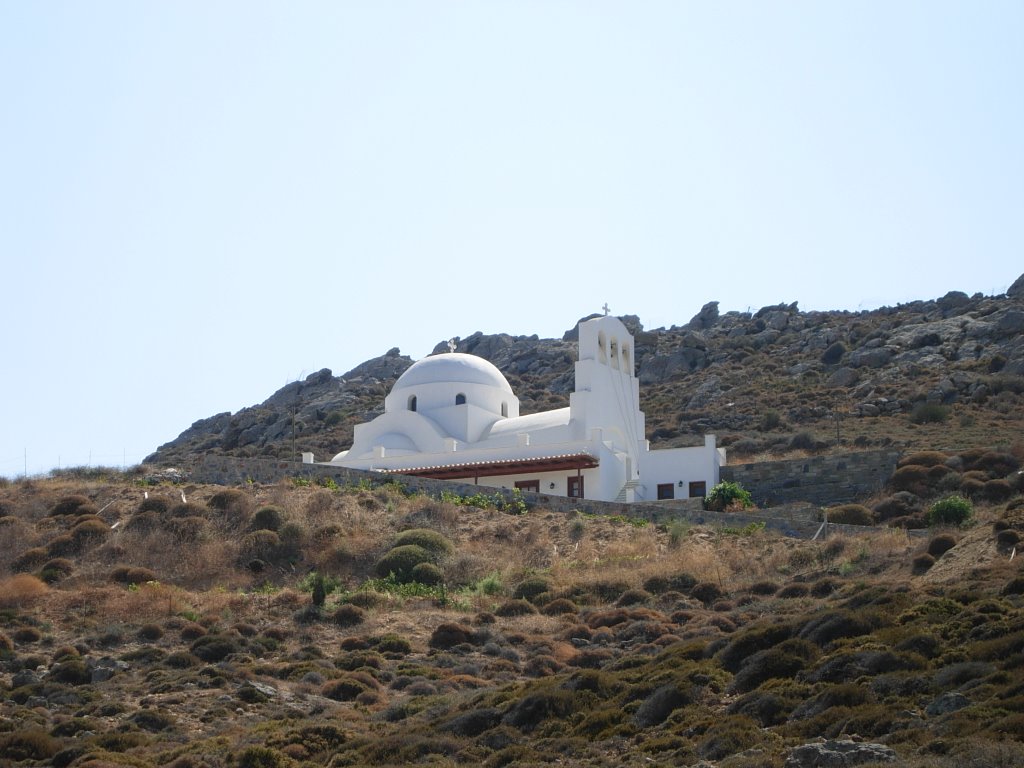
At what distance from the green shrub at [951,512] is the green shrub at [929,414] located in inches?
842

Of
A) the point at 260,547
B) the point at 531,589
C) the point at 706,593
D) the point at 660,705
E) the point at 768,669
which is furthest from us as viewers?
the point at 260,547

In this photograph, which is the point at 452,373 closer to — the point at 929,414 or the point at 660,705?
the point at 929,414

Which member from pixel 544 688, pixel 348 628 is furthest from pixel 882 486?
pixel 544 688

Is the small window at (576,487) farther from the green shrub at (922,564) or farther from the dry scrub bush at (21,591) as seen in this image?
the dry scrub bush at (21,591)

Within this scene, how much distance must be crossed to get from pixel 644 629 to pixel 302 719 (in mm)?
8255

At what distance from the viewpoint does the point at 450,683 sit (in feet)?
88.1

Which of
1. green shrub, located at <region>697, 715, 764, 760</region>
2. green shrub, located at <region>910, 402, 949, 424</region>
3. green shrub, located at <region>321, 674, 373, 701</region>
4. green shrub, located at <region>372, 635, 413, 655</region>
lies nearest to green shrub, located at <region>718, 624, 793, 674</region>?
green shrub, located at <region>697, 715, 764, 760</region>

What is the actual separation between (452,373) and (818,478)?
16245mm

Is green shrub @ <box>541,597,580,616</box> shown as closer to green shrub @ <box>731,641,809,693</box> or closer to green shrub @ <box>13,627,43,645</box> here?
green shrub @ <box>731,641,809,693</box>

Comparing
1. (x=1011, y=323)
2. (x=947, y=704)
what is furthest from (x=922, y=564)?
(x=1011, y=323)

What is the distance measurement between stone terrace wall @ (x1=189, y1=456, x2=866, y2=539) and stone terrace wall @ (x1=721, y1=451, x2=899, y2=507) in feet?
8.84

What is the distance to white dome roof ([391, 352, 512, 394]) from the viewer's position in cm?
5588

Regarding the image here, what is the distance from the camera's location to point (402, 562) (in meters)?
36.6

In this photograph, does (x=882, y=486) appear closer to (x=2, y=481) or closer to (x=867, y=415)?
(x=867, y=415)
